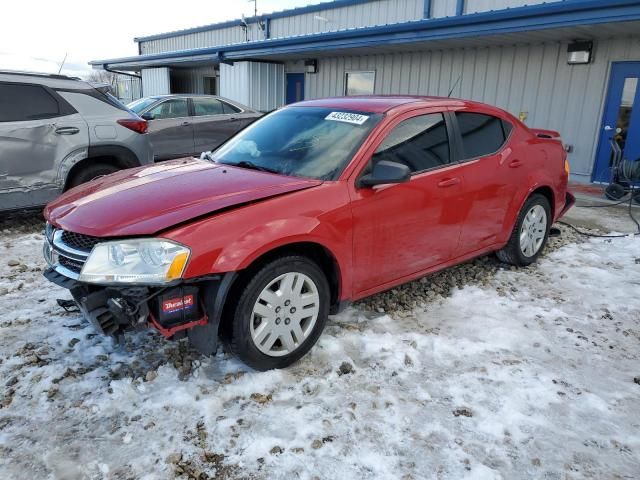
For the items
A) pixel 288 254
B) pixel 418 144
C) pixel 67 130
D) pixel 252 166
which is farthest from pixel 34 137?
pixel 418 144

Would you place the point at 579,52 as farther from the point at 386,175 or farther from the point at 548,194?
the point at 386,175

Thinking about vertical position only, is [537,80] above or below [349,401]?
above

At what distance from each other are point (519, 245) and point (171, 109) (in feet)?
25.3

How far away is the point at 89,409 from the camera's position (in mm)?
2713

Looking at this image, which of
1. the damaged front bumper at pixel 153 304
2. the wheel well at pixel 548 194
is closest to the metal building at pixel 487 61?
the wheel well at pixel 548 194

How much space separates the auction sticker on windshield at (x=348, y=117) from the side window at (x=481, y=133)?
993 millimetres

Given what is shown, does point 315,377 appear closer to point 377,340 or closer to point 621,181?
point 377,340

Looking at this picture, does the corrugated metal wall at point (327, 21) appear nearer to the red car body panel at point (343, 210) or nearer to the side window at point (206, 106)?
the side window at point (206, 106)

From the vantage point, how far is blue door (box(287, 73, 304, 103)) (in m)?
15.1

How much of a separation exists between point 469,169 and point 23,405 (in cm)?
343

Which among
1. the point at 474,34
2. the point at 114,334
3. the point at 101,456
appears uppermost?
the point at 474,34

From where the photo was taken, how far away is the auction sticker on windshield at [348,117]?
11.7 feet

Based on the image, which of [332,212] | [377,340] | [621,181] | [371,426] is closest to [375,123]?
[332,212]

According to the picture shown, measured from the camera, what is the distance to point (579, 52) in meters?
8.99
